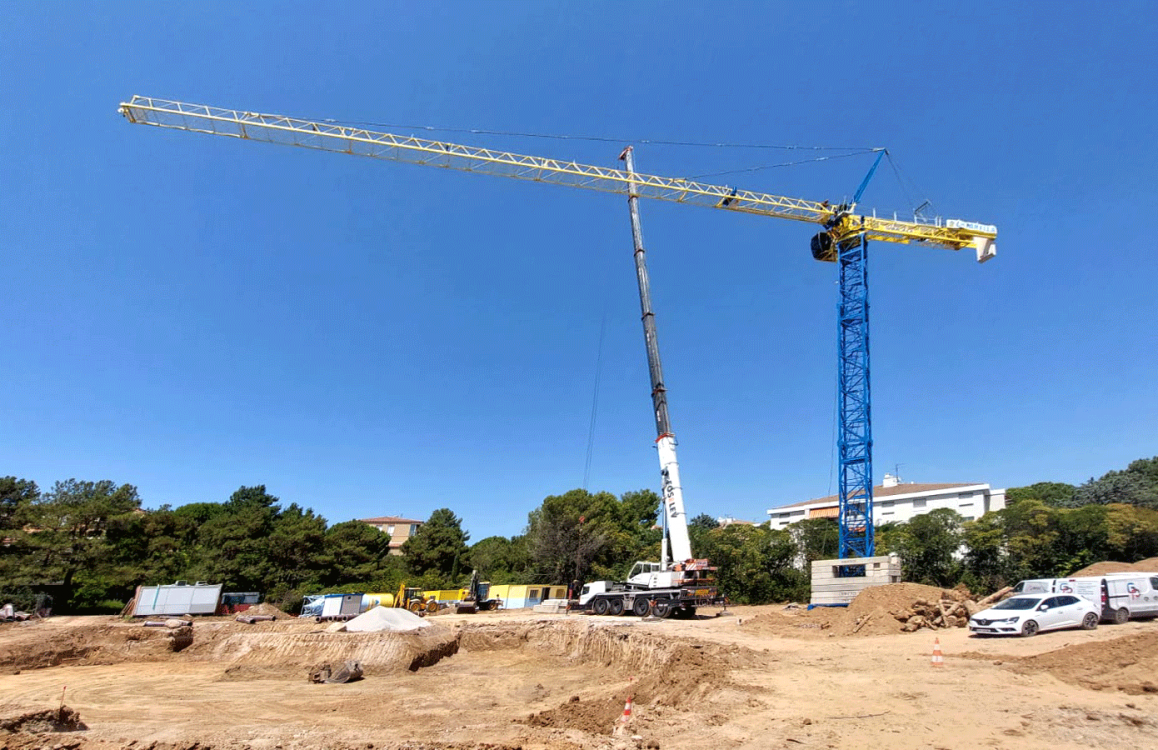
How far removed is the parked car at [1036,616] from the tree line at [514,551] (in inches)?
845

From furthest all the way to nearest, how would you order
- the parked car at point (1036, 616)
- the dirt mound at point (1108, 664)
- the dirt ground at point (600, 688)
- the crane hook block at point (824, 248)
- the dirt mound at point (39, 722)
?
1. the crane hook block at point (824, 248)
2. the parked car at point (1036, 616)
3. the dirt mound at point (39, 722)
4. the dirt mound at point (1108, 664)
5. the dirt ground at point (600, 688)

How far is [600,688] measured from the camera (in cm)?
1755

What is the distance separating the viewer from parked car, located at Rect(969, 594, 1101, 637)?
1691 centimetres

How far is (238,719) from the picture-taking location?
14789 mm

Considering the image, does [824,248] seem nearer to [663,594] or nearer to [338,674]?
[663,594]

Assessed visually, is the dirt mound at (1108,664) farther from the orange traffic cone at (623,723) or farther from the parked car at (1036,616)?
the orange traffic cone at (623,723)

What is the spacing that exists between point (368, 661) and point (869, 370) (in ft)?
108

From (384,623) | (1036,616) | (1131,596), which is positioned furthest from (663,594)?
(1131,596)

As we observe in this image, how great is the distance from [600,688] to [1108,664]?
11.8 meters

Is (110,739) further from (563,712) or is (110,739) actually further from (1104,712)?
(1104,712)

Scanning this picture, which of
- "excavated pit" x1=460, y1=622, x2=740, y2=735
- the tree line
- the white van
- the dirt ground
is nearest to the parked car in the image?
the dirt ground

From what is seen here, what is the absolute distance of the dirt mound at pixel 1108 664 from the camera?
36.3 feet

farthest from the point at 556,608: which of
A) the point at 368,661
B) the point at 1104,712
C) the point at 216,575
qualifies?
the point at 1104,712

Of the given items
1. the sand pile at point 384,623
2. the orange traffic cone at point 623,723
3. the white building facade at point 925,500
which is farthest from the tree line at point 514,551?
the orange traffic cone at point 623,723
